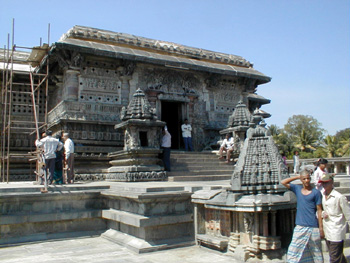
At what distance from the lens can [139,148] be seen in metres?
11.9

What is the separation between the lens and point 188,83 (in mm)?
17016

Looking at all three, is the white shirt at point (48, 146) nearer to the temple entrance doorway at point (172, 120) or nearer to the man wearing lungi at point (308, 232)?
the man wearing lungi at point (308, 232)

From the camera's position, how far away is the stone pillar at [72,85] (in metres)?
14.2

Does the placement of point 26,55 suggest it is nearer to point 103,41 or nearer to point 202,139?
point 103,41

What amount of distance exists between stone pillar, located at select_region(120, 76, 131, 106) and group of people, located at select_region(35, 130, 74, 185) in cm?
476

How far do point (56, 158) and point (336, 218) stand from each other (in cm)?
784

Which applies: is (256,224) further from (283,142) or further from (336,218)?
(283,142)

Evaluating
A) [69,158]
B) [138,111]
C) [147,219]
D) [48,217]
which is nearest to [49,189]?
[48,217]

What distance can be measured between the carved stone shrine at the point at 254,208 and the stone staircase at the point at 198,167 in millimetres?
5222

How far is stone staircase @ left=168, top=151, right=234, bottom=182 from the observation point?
12.5 m

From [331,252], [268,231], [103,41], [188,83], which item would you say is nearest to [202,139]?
[188,83]

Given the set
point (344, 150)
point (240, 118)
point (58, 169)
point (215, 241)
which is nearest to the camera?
point (215, 241)

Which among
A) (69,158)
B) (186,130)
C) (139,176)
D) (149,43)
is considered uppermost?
(149,43)

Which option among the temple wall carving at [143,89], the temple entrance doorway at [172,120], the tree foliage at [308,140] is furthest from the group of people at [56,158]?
the tree foliage at [308,140]
